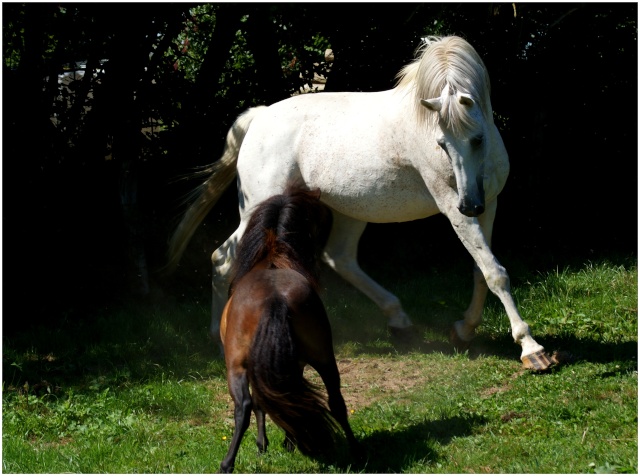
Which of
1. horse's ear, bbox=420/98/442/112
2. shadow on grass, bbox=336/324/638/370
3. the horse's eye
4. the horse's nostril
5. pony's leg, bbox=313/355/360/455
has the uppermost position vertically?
horse's ear, bbox=420/98/442/112

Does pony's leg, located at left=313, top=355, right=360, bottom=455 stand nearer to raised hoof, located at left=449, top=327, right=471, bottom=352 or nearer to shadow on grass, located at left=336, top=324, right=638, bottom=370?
shadow on grass, located at left=336, top=324, right=638, bottom=370

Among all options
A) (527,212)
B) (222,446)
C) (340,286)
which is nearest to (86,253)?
(340,286)

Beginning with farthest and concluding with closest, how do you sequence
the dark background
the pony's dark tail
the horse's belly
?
the dark background → the horse's belly → the pony's dark tail

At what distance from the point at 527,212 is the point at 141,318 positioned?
463 centimetres

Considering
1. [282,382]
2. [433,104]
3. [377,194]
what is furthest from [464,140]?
[282,382]

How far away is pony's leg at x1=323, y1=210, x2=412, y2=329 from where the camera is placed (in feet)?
22.9

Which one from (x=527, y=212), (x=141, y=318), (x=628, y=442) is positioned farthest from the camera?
(x=527, y=212)

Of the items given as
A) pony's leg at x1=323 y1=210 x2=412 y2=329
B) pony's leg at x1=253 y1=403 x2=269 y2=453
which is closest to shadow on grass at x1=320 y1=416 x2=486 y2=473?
pony's leg at x1=253 y1=403 x2=269 y2=453

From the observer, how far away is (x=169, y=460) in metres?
4.79

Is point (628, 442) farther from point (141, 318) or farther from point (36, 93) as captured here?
point (36, 93)

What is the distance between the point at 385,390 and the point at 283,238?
1649mm

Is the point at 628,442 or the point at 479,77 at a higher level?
the point at 479,77

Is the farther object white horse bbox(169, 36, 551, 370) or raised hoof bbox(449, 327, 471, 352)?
raised hoof bbox(449, 327, 471, 352)

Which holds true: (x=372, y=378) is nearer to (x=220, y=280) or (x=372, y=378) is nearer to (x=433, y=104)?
(x=220, y=280)
